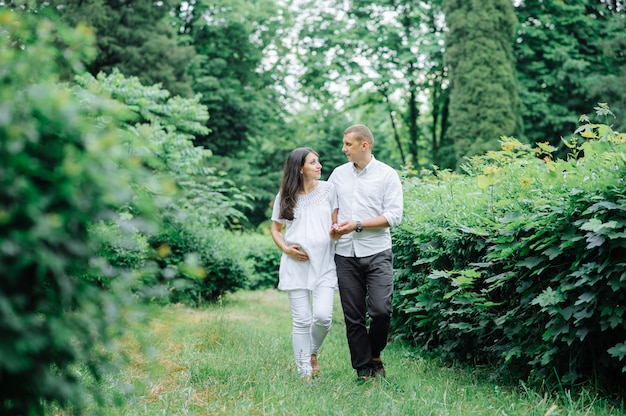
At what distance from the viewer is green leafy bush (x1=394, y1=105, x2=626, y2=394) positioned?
3.63 m

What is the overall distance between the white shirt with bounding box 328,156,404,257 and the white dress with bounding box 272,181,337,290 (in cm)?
15

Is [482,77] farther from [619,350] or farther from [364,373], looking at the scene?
[619,350]

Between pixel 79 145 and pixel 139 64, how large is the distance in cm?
1714

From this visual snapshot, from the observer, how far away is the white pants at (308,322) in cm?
494

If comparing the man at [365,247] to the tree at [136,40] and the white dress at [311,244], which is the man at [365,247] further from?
the tree at [136,40]

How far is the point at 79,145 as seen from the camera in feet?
6.26

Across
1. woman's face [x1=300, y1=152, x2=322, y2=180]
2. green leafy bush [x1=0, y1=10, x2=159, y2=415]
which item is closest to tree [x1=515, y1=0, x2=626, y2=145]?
woman's face [x1=300, y1=152, x2=322, y2=180]

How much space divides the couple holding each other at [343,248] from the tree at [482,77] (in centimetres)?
1423

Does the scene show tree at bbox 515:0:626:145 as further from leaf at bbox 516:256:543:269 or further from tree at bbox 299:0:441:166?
leaf at bbox 516:256:543:269

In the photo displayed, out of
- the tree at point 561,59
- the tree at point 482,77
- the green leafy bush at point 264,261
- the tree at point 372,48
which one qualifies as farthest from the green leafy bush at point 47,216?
the tree at point 372,48

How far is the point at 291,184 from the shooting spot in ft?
17.3

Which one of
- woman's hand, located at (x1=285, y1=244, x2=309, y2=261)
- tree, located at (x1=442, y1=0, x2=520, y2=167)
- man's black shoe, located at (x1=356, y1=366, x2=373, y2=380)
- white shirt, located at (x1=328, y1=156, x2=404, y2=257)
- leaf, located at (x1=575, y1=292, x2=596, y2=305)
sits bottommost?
man's black shoe, located at (x1=356, y1=366, x2=373, y2=380)

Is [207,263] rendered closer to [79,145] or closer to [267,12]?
[79,145]

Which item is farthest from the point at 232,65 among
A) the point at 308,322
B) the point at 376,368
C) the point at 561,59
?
the point at 376,368
